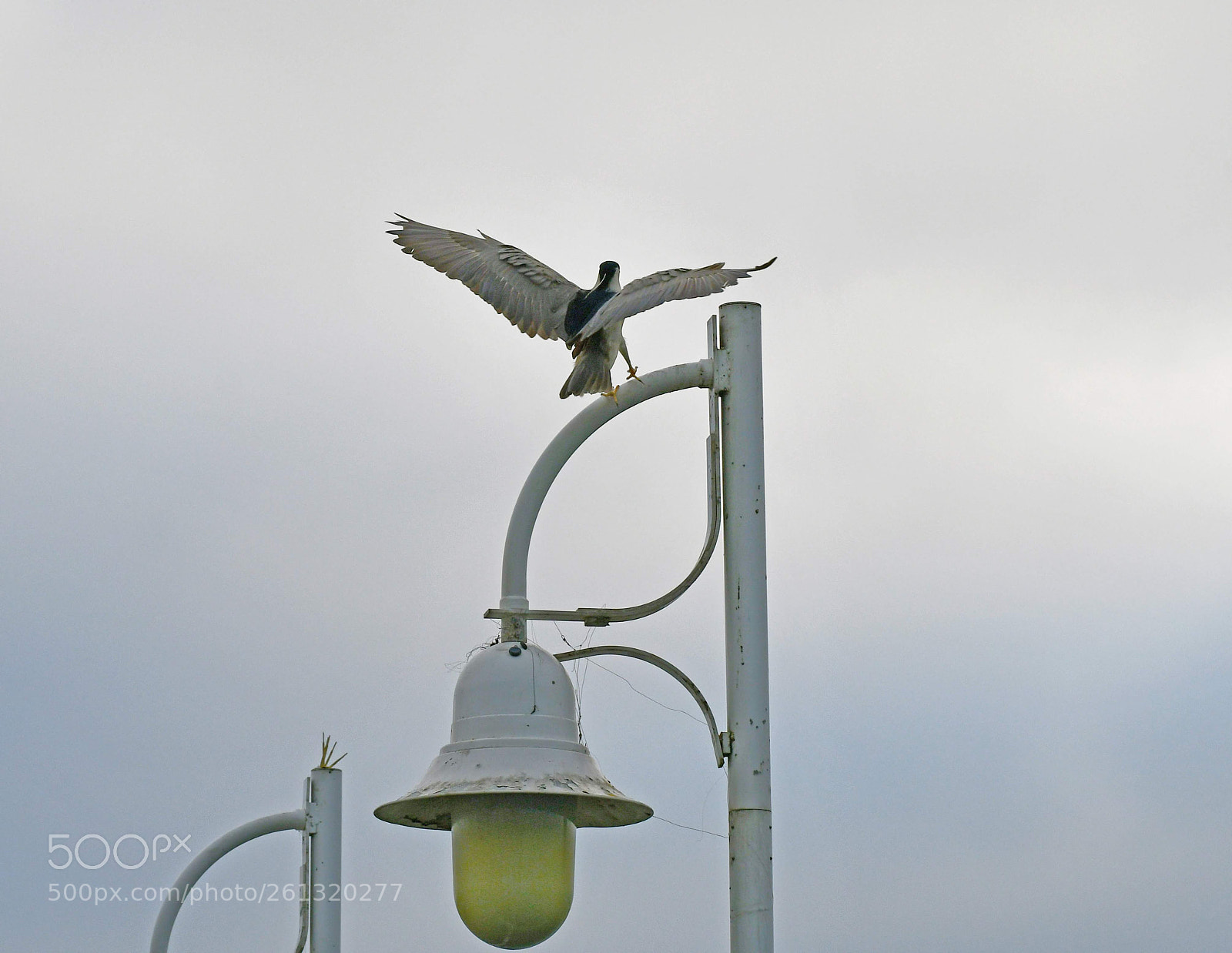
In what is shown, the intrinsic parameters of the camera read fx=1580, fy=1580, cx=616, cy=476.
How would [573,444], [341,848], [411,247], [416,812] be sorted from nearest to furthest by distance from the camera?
[416,812] < [573,444] < [411,247] < [341,848]

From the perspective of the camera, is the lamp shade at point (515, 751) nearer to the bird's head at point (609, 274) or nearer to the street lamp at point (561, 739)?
the street lamp at point (561, 739)

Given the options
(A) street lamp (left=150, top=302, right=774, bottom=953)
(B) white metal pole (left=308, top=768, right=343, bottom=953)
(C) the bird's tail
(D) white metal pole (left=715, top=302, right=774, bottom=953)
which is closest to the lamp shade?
(A) street lamp (left=150, top=302, right=774, bottom=953)

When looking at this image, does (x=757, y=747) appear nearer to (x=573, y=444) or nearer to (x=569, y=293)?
(x=573, y=444)

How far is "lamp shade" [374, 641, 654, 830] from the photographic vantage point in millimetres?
4836

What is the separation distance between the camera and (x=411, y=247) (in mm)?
6887

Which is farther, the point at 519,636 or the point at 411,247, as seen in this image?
the point at 411,247

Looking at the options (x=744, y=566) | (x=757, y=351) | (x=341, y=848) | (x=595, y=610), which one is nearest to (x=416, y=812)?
(x=595, y=610)

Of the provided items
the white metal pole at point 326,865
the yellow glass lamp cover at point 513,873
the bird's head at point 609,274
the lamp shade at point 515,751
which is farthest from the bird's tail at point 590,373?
the white metal pole at point 326,865

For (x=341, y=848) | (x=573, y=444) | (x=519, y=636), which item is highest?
(x=573, y=444)

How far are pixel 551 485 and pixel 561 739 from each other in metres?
0.91

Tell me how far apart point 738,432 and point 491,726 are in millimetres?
1280

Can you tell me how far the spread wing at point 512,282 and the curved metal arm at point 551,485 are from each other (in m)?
1.65

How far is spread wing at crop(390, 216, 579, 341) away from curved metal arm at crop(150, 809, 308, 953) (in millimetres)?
6906

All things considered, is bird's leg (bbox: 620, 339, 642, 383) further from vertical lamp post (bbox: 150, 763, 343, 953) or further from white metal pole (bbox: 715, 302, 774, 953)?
vertical lamp post (bbox: 150, 763, 343, 953)
